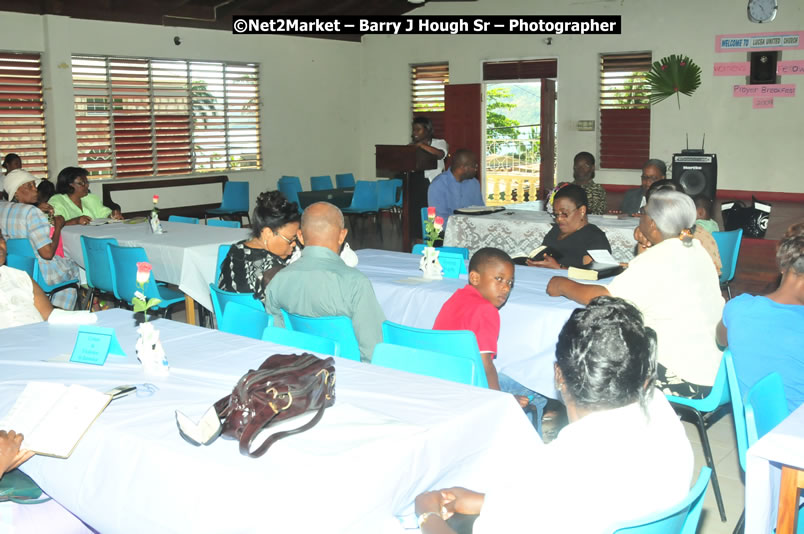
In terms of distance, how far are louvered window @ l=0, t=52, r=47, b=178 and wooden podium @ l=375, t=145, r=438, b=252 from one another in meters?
5.05

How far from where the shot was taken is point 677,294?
307 centimetres

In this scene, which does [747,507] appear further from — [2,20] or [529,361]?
[2,20]

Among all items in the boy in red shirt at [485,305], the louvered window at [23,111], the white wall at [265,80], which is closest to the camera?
the boy in red shirt at [485,305]

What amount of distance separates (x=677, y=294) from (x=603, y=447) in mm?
1752

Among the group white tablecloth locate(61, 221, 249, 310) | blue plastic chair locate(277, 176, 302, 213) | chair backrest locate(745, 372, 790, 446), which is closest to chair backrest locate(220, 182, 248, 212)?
blue plastic chair locate(277, 176, 302, 213)

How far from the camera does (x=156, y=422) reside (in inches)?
81.5

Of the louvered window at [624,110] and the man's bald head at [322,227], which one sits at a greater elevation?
the louvered window at [624,110]

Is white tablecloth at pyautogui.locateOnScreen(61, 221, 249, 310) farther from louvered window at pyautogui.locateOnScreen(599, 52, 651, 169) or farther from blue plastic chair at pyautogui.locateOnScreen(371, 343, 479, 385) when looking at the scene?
louvered window at pyautogui.locateOnScreen(599, 52, 651, 169)

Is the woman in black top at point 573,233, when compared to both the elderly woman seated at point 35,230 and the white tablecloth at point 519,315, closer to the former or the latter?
the white tablecloth at point 519,315

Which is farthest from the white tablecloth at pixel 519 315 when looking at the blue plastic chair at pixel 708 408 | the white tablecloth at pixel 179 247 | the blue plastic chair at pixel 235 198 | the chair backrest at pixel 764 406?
the blue plastic chair at pixel 235 198

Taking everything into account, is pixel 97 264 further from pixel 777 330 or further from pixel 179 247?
pixel 777 330

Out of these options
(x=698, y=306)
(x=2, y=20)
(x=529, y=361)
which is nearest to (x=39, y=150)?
(x=2, y=20)

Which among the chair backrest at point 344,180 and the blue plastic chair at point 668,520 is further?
the chair backrest at point 344,180

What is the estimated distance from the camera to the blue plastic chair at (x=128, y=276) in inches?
195
